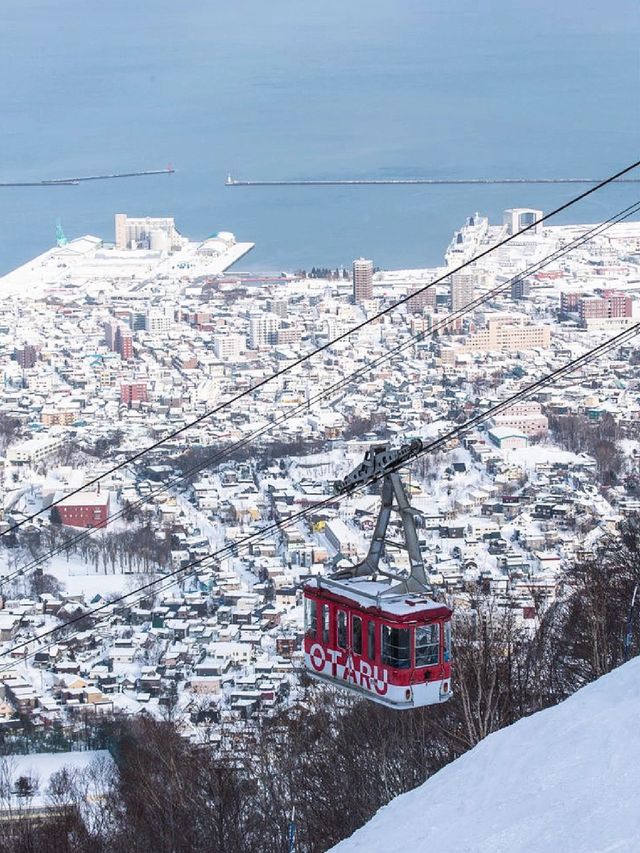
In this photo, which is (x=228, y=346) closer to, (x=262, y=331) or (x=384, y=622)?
(x=262, y=331)

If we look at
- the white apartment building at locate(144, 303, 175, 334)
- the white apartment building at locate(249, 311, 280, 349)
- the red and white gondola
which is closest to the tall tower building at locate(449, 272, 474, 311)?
the white apartment building at locate(249, 311, 280, 349)

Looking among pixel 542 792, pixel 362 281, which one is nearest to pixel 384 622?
pixel 542 792

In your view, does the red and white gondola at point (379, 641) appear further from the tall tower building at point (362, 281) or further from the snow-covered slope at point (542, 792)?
the tall tower building at point (362, 281)

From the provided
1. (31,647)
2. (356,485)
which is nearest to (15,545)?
(31,647)

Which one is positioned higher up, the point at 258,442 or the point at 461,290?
the point at 461,290

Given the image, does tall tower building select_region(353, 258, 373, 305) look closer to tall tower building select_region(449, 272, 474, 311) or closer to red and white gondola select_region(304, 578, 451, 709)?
tall tower building select_region(449, 272, 474, 311)

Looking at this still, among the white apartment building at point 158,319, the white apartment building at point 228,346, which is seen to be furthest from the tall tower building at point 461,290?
the white apartment building at point 158,319
